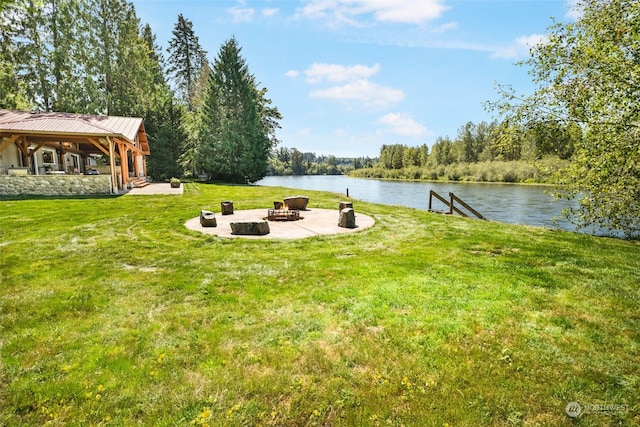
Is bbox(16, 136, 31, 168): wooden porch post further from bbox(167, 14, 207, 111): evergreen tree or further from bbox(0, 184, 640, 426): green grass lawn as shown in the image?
bbox(167, 14, 207, 111): evergreen tree

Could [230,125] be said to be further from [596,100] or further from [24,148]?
[596,100]

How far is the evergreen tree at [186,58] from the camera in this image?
39.8 metres

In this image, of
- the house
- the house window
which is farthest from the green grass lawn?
the house window

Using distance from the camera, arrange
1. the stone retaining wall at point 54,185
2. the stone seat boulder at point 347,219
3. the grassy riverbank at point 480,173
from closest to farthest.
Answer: the stone seat boulder at point 347,219, the stone retaining wall at point 54,185, the grassy riverbank at point 480,173

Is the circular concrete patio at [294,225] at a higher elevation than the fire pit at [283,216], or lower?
lower

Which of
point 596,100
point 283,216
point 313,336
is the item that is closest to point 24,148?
point 283,216

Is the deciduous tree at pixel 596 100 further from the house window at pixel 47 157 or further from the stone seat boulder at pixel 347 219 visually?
the house window at pixel 47 157

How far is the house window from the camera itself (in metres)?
20.8

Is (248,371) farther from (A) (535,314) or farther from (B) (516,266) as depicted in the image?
(B) (516,266)

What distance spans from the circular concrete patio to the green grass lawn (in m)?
Answer: 1.48

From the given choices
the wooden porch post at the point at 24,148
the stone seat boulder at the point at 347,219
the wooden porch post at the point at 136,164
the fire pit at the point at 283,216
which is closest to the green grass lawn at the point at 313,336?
the stone seat boulder at the point at 347,219

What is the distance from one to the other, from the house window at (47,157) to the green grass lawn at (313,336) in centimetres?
1901

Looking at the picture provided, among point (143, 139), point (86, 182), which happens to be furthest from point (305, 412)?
point (143, 139)

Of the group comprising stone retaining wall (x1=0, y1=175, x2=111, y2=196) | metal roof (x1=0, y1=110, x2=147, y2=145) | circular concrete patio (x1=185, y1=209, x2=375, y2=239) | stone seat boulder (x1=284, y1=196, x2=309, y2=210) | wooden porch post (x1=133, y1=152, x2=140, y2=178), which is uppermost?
metal roof (x1=0, y1=110, x2=147, y2=145)
